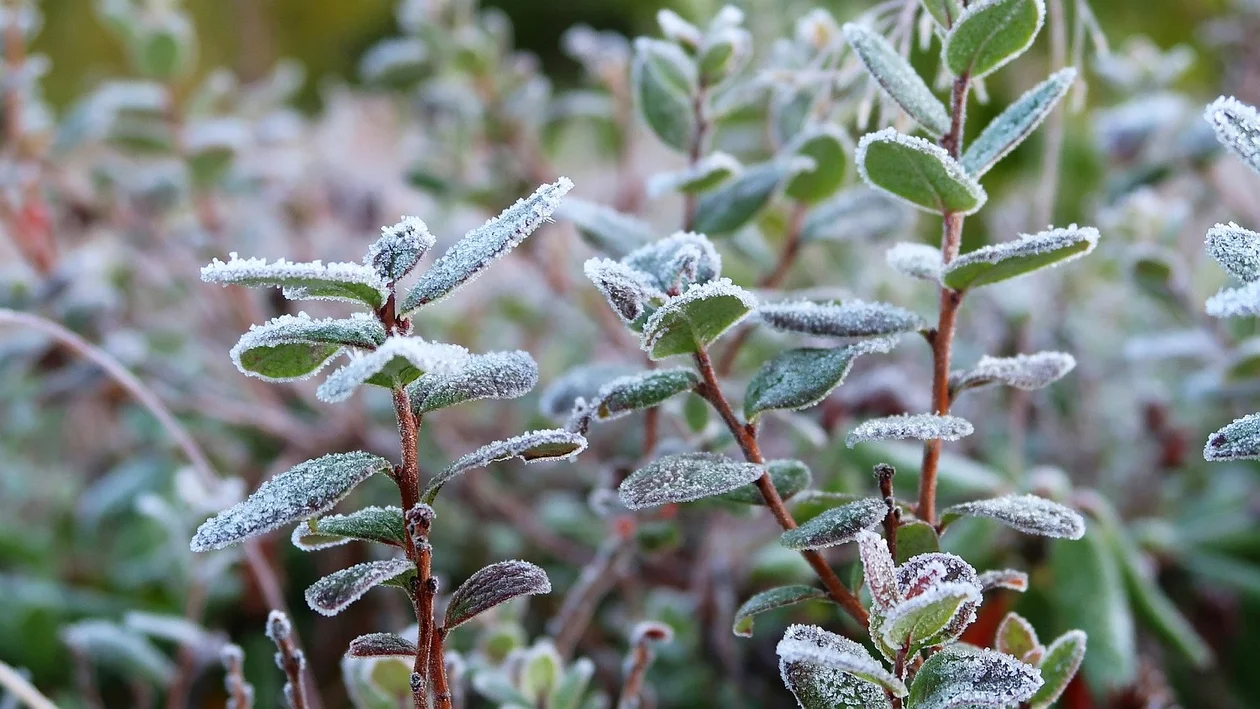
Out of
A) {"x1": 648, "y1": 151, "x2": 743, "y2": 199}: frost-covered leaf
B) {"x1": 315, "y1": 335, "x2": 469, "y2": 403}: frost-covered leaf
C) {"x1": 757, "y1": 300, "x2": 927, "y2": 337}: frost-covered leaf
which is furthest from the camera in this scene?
{"x1": 648, "y1": 151, "x2": 743, "y2": 199}: frost-covered leaf

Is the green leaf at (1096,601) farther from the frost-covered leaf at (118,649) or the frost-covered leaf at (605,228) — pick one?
the frost-covered leaf at (118,649)

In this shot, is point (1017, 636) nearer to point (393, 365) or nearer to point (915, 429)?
point (915, 429)

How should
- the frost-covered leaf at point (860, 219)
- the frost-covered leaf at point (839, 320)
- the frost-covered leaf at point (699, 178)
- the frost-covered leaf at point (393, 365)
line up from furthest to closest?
the frost-covered leaf at point (860, 219), the frost-covered leaf at point (699, 178), the frost-covered leaf at point (839, 320), the frost-covered leaf at point (393, 365)

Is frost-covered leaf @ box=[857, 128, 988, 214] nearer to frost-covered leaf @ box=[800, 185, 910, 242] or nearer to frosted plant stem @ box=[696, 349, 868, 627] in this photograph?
frosted plant stem @ box=[696, 349, 868, 627]

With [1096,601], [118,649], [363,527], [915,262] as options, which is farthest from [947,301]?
[118,649]

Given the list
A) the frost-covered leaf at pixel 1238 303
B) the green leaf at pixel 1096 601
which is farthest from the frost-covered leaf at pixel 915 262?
the green leaf at pixel 1096 601

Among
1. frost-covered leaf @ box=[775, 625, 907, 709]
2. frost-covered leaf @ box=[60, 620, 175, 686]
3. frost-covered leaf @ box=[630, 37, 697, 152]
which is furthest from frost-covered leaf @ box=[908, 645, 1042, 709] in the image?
frost-covered leaf @ box=[60, 620, 175, 686]
